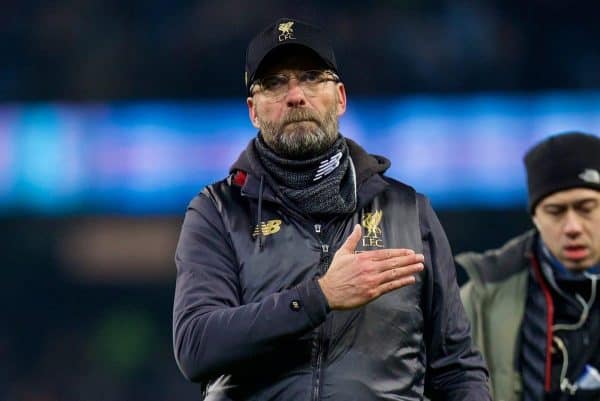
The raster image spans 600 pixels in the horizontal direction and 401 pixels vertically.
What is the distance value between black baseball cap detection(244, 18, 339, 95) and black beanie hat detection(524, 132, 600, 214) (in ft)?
4.60

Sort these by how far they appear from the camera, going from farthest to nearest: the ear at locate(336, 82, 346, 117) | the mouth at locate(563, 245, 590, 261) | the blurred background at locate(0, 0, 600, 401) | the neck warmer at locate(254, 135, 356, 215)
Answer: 1. the blurred background at locate(0, 0, 600, 401)
2. the mouth at locate(563, 245, 590, 261)
3. the ear at locate(336, 82, 346, 117)
4. the neck warmer at locate(254, 135, 356, 215)

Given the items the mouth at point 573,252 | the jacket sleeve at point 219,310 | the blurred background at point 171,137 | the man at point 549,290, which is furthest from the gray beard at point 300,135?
the blurred background at point 171,137

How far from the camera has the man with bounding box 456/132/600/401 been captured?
152 inches

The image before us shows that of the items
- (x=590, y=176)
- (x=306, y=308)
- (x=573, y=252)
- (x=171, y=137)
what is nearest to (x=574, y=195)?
(x=590, y=176)

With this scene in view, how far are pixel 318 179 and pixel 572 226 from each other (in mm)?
1418

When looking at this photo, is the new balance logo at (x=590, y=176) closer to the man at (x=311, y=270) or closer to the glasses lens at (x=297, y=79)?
the man at (x=311, y=270)

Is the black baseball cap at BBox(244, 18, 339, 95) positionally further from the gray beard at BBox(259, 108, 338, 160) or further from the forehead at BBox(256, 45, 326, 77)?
the gray beard at BBox(259, 108, 338, 160)

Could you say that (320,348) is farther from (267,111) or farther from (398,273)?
(267,111)

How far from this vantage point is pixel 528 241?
4207 millimetres

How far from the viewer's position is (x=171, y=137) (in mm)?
9172

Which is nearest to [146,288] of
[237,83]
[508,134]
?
[237,83]

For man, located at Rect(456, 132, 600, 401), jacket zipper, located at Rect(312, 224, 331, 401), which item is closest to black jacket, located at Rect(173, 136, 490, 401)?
jacket zipper, located at Rect(312, 224, 331, 401)

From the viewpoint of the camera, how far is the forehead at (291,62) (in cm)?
294

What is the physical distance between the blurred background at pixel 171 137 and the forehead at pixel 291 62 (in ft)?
18.5
